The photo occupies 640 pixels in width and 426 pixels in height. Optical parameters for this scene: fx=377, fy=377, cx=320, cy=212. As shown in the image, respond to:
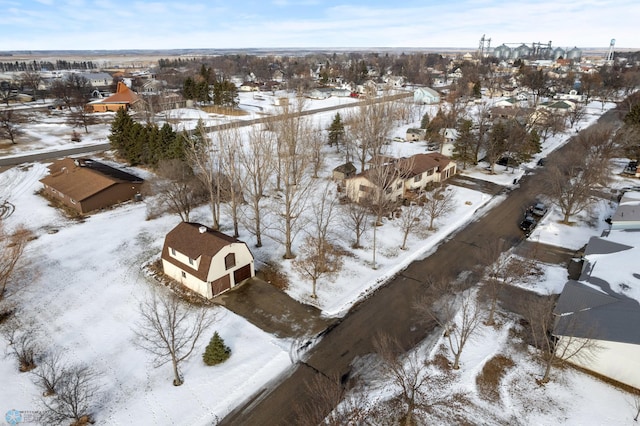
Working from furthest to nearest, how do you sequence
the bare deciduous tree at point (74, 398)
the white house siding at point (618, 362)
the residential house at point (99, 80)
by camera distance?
the residential house at point (99, 80)
the white house siding at point (618, 362)
the bare deciduous tree at point (74, 398)

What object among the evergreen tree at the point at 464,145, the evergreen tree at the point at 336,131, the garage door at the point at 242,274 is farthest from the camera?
the evergreen tree at the point at 336,131

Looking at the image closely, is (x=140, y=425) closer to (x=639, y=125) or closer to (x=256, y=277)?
(x=256, y=277)

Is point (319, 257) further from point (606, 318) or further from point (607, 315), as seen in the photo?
point (607, 315)

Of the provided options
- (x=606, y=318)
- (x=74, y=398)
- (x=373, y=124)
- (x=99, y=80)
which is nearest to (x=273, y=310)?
(x=74, y=398)

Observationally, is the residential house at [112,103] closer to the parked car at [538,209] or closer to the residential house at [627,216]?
the parked car at [538,209]

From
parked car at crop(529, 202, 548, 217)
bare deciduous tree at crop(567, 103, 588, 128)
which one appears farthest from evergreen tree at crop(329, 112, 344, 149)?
bare deciduous tree at crop(567, 103, 588, 128)

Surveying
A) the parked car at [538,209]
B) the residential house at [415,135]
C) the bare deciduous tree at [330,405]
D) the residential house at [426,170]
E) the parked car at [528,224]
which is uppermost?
the residential house at [415,135]

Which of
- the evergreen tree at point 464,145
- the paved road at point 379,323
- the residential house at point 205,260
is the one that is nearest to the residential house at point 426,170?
the evergreen tree at point 464,145
